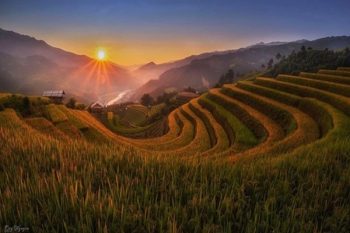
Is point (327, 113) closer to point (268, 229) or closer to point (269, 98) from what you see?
point (269, 98)

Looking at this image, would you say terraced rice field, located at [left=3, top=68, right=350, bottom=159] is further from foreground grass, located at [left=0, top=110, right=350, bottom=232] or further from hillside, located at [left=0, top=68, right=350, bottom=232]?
foreground grass, located at [left=0, top=110, right=350, bottom=232]

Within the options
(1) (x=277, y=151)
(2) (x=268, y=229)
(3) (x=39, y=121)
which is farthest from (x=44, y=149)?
(3) (x=39, y=121)

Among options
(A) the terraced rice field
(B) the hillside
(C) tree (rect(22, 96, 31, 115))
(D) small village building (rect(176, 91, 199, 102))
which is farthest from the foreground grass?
(D) small village building (rect(176, 91, 199, 102))

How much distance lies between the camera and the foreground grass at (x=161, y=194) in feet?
10.7

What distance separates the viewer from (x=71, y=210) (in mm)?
3400

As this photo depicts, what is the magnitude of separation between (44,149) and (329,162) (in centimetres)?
628

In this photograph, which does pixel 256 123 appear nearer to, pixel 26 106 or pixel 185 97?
pixel 26 106

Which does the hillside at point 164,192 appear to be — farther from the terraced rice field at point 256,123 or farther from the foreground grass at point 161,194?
the terraced rice field at point 256,123

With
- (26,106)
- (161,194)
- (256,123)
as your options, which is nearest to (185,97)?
(26,106)

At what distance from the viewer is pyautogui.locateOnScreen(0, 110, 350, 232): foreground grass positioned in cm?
327

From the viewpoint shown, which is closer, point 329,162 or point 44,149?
point 44,149

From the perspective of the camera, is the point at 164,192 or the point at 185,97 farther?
the point at 185,97

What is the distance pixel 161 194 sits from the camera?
4000 millimetres

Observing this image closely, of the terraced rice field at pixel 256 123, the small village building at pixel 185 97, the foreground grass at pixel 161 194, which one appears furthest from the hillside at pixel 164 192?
the small village building at pixel 185 97
